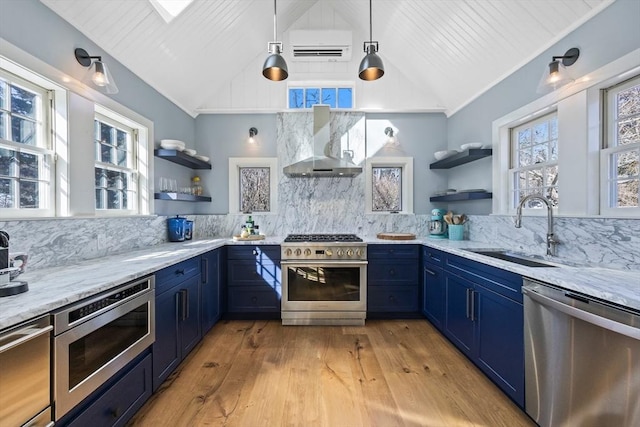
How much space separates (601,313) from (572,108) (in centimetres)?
159

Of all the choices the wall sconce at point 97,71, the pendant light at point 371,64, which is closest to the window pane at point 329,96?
the pendant light at point 371,64

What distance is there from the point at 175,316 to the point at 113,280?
2.61 feet

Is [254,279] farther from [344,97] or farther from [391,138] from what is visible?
[344,97]

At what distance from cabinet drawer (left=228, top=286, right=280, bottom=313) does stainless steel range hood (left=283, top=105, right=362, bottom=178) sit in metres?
1.43

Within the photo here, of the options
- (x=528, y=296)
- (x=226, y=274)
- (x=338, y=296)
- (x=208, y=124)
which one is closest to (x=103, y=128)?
(x=208, y=124)

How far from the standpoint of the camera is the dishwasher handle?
3.56ft

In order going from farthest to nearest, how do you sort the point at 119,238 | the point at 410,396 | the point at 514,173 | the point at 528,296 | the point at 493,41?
the point at 514,173 < the point at 493,41 < the point at 119,238 < the point at 410,396 < the point at 528,296

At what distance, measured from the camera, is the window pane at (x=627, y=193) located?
172cm

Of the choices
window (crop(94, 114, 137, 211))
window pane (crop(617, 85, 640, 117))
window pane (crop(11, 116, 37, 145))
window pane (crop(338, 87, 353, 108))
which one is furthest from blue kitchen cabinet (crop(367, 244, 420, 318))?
window pane (crop(11, 116, 37, 145))

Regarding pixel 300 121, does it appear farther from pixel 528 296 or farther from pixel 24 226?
pixel 528 296

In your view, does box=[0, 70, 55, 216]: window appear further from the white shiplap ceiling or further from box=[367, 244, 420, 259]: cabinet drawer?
box=[367, 244, 420, 259]: cabinet drawer

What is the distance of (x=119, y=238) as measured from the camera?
235cm

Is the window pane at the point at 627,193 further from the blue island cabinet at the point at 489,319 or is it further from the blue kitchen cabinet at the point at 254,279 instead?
the blue kitchen cabinet at the point at 254,279

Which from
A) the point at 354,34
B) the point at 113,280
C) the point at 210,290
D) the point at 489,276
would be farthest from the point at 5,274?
the point at 354,34
